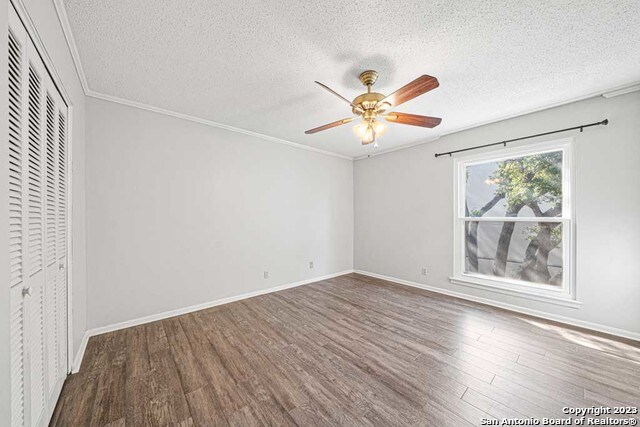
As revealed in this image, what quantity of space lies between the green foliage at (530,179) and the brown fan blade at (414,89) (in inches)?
93.0

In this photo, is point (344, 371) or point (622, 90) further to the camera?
point (622, 90)

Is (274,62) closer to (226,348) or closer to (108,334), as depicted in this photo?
(226,348)

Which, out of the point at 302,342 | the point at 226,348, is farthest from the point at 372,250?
the point at 226,348

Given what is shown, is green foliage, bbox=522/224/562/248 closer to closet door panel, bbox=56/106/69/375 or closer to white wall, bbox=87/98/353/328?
white wall, bbox=87/98/353/328

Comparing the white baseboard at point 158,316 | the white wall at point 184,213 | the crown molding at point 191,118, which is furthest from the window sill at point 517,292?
the crown molding at point 191,118

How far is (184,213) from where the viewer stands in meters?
3.13

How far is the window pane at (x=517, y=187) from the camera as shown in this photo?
299 centimetres

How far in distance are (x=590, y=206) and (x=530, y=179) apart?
0.65 m

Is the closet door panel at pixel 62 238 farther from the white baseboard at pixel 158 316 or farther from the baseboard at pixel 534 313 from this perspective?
the baseboard at pixel 534 313

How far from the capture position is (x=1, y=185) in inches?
35.1

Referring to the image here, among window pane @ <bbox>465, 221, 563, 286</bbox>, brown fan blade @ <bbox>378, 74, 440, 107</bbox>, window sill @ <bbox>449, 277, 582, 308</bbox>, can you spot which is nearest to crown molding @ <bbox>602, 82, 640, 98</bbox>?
window pane @ <bbox>465, 221, 563, 286</bbox>

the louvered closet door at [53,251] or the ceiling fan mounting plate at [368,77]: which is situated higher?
the ceiling fan mounting plate at [368,77]

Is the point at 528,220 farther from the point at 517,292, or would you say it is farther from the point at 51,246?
the point at 51,246

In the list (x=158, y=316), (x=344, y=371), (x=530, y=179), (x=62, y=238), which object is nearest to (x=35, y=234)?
(x=62, y=238)
